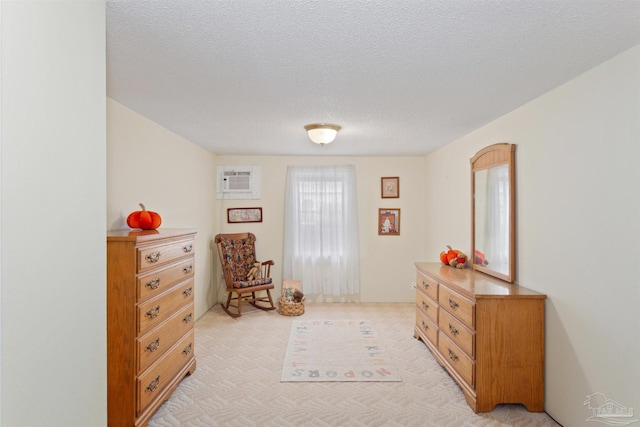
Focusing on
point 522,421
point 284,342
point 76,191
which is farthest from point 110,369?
point 522,421

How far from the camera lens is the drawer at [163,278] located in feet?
8.42

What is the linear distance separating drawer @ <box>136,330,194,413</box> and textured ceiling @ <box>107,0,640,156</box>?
2.03 m

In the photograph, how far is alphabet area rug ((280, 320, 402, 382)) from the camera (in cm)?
350

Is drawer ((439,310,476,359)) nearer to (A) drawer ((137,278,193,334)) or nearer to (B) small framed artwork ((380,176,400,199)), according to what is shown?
(A) drawer ((137,278,193,334))

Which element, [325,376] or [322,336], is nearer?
[325,376]

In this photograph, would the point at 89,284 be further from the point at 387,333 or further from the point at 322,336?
the point at 387,333

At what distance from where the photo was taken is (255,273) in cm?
573

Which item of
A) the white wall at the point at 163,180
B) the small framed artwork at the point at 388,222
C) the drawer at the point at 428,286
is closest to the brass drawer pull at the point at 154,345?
the white wall at the point at 163,180

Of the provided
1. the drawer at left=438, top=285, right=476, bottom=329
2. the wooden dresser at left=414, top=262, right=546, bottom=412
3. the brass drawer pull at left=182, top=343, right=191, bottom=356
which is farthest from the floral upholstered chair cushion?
the wooden dresser at left=414, top=262, right=546, bottom=412

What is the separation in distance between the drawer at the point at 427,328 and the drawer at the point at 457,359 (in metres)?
0.13

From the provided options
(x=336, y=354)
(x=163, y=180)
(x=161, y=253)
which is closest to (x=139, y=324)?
(x=161, y=253)

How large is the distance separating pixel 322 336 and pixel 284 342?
0.49 m

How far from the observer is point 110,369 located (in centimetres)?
246

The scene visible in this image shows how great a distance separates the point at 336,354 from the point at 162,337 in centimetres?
186
